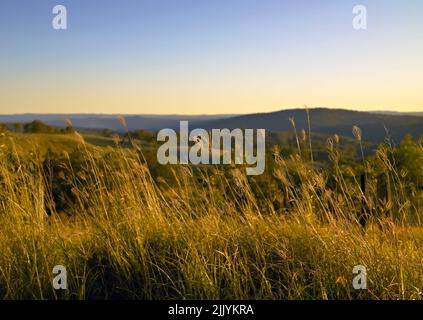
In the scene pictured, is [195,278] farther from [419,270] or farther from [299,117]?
[299,117]

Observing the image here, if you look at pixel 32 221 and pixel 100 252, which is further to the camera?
pixel 32 221

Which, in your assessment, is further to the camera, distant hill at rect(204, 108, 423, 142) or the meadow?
distant hill at rect(204, 108, 423, 142)

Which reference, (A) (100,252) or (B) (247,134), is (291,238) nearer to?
(A) (100,252)

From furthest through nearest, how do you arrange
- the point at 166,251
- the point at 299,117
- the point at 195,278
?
the point at 299,117, the point at 166,251, the point at 195,278

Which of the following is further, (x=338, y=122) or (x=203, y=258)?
(x=338, y=122)

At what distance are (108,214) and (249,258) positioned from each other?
1.56 metres

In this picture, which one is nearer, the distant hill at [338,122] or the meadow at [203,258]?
the meadow at [203,258]

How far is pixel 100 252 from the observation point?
4211mm

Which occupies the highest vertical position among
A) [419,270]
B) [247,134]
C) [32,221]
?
[247,134]
